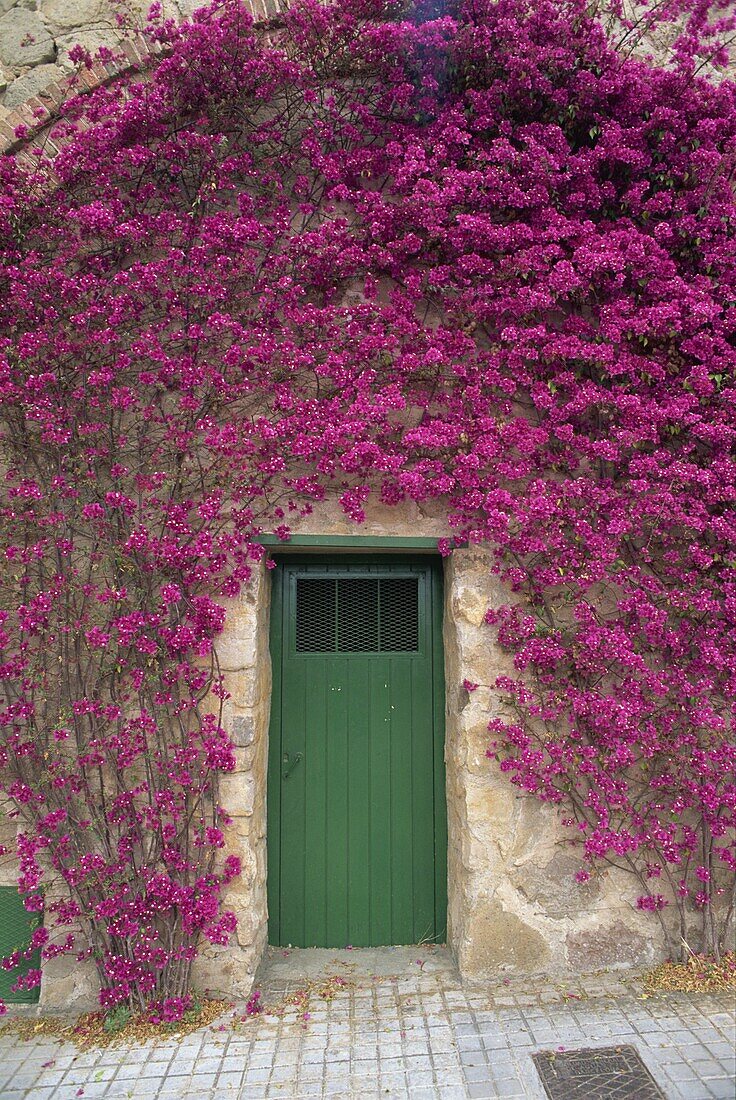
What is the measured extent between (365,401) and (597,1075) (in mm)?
3055

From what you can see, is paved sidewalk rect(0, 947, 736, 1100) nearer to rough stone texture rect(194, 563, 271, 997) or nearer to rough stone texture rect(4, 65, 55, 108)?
rough stone texture rect(194, 563, 271, 997)

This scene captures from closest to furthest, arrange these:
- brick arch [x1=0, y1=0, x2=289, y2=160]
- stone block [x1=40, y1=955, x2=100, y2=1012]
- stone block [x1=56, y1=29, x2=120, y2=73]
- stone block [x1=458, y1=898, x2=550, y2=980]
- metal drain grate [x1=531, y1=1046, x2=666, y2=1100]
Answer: metal drain grate [x1=531, y1=1046, x2=666, y2=1100] → stone block [x1=40, y1=955, x2=100, y2=1012] → stone block [x1=458, y1=898, x2=550, y2=980] → brick arch [x1=0, y1=0, x2=289, y2=160] → stone block [x1=56, y1=29, x2=120, y2=73]

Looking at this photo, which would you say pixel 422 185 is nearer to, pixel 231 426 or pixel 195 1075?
pixel 231 426

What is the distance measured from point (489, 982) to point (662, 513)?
248cm

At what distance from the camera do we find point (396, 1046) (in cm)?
282

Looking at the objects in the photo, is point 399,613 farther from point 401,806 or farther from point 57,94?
point 57,94

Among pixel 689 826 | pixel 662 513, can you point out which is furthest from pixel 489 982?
pixel 662 513

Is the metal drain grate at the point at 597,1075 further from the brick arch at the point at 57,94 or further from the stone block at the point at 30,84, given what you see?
the stone block at the point at 30,84

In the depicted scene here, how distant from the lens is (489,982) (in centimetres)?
327

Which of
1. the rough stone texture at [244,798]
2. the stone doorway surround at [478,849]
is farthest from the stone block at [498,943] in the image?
the rough stone texture at [244,798]

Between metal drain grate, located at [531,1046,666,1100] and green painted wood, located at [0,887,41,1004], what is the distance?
240 centimetres

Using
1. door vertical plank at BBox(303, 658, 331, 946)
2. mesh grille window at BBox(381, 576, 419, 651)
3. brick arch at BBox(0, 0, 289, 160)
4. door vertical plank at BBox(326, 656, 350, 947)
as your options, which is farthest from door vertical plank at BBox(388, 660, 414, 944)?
brick arch at BBox(0, 0, 289, 160)

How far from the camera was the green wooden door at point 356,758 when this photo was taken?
12.1 feet

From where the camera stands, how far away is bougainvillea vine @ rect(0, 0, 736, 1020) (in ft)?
10.7
